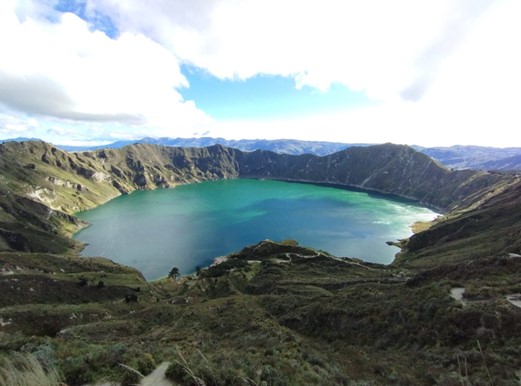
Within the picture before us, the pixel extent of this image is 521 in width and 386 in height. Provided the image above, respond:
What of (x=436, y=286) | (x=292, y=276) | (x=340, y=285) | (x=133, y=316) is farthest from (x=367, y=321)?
(x=292, y=276)

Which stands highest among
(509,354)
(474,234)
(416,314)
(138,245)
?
(509,354)

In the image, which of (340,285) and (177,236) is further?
(177,236)

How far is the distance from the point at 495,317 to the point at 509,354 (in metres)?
4.56

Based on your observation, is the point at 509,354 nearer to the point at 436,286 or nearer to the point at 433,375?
the point at 433,375

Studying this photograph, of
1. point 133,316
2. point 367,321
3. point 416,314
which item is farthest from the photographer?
point 133,316

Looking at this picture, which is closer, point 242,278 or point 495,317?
point 495,317

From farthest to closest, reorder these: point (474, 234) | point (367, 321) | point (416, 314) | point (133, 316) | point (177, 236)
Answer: point (177, 236)
point (474, 234)
point (133, 316)
point (367, 321)
point (416, 314)

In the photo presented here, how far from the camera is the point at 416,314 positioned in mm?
28672

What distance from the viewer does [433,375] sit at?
66.6ft

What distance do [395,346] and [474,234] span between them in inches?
4330

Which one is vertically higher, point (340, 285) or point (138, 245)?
point (340, 285)

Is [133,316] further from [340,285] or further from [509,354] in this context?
[509,354]

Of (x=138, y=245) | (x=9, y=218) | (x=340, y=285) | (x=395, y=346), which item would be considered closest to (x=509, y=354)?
(x=395, y=346)

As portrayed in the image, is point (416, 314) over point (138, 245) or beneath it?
over
